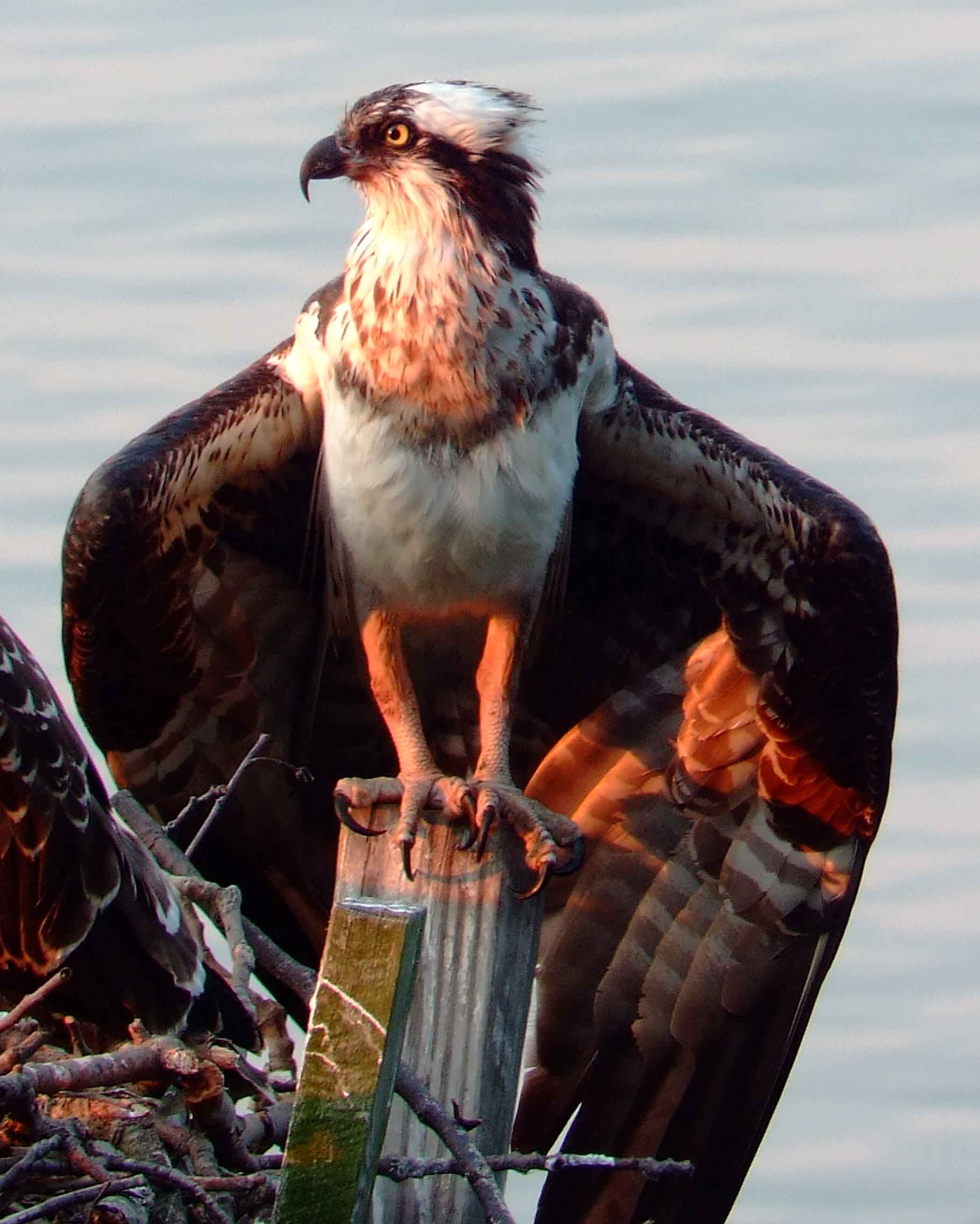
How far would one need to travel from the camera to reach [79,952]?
5.92 metres

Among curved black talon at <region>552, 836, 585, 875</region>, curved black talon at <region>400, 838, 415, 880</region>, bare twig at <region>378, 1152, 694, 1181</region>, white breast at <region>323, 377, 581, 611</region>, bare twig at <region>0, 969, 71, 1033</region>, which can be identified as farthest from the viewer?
white breast at <region>323, 377, 581, 611</region>

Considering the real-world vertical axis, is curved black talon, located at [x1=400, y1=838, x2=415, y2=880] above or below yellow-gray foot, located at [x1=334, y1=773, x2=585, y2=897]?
above

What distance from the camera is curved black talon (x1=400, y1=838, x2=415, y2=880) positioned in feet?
18.1

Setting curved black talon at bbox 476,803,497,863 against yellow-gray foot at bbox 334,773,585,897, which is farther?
yellow-gray foot at bbox 334,773,585,897

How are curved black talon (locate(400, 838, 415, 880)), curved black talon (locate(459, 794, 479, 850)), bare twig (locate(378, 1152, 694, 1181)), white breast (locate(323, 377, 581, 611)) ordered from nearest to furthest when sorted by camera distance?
1. bare twig (locate(378, 1152, 694, 1181))
2. curved black talon (locate(400, 838, 415, 880))
3. curved black talon (locate(459, 794, 479, 850))
4. white breast (locate(323, 377, 581, 611))

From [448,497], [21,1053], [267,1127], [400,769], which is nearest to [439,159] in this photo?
[448,497]

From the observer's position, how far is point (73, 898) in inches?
233

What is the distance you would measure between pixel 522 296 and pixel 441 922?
70.6 inches

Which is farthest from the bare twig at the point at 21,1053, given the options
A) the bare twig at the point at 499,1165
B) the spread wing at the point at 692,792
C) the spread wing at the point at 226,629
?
the spread wing at the point at 692,792

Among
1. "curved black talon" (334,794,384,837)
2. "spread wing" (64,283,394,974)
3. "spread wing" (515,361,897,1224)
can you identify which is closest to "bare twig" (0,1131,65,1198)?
"curved black talon" (334,794,384,837)

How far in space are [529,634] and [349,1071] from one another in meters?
2.41

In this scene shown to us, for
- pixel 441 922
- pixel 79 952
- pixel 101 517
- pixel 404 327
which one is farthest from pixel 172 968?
pixel 404 327

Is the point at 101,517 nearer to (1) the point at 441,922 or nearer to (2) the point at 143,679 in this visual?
(2) the point at 143,679

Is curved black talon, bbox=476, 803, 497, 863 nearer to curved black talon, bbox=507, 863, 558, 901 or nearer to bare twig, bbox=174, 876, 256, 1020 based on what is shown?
curved black talon, bbox=507, 863, 558, 901
